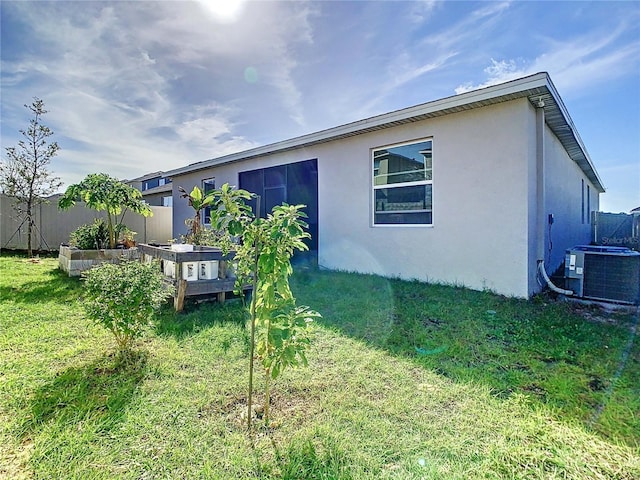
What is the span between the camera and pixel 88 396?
2520 millimetres

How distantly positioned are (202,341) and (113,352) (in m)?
0.85

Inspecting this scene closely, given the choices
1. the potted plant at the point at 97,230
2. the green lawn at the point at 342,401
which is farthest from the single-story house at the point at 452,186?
the potted plant at the point at 97,230

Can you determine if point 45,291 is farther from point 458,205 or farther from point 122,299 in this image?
point 458,205

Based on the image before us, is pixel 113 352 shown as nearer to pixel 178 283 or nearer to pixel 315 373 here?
pixel 178 283

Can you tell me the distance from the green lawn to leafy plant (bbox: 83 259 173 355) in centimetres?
34

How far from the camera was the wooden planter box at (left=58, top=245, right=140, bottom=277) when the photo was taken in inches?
271

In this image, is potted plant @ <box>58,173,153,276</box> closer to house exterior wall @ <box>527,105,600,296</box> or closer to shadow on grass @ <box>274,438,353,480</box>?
shadow on grass @ <box>274,438,353,480</box>

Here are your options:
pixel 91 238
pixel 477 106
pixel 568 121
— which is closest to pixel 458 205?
pixel 477 106

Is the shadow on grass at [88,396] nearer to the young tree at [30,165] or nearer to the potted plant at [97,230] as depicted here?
the potted plant at [97,230]

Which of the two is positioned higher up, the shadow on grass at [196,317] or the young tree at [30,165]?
the young tree at [30,165]

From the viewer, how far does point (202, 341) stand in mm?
3629

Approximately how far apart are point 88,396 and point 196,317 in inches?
75.0

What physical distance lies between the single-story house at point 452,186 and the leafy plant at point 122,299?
4684 millimetres

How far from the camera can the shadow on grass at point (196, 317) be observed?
13.0 feet
